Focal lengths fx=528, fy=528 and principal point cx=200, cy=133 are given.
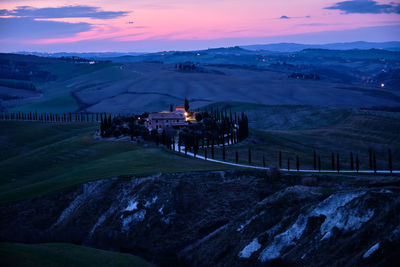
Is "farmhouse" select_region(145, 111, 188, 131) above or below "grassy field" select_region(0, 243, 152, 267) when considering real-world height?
above

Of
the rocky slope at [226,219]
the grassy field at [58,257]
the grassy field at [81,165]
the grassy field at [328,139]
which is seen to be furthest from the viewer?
the grassy field at [328,139]

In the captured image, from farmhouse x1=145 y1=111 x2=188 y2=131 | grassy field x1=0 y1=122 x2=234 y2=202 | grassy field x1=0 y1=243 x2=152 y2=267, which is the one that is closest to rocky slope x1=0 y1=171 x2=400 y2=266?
grassy field x1=0 y1=122 x2=234 y2=202

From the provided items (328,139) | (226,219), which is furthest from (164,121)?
(226,219)

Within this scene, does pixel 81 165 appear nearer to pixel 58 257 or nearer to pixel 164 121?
pixel 58 257

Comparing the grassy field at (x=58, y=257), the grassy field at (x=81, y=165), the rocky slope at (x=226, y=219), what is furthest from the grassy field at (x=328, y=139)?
the grassy field at (x=58, y=257)

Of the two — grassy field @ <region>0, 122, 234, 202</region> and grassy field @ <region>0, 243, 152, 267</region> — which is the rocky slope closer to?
grassy field @ <region>0, 122, 234, 202</region>

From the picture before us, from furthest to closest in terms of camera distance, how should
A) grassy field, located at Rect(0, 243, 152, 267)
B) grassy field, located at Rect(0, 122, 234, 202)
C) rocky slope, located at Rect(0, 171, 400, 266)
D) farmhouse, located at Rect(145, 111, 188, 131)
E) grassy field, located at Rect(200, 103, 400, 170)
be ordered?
farmhouse, located at Rect(145, 111, 188, 131)
grassy field, located at Rect(200, 103, 400, 170)
grassy field, located at Rect(0, 122, 234, 202)
rocky slope, located at Rect(0, 171, 400, 266)
grassy field, located at Rect(0, 243, 152, 267)

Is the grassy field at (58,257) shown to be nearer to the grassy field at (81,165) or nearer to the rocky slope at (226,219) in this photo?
the rocky slope at (226,219)

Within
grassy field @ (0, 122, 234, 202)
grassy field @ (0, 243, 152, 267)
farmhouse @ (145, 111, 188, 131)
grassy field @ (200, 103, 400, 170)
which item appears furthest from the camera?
farmhouse @ (145, 111, 188, 131)
